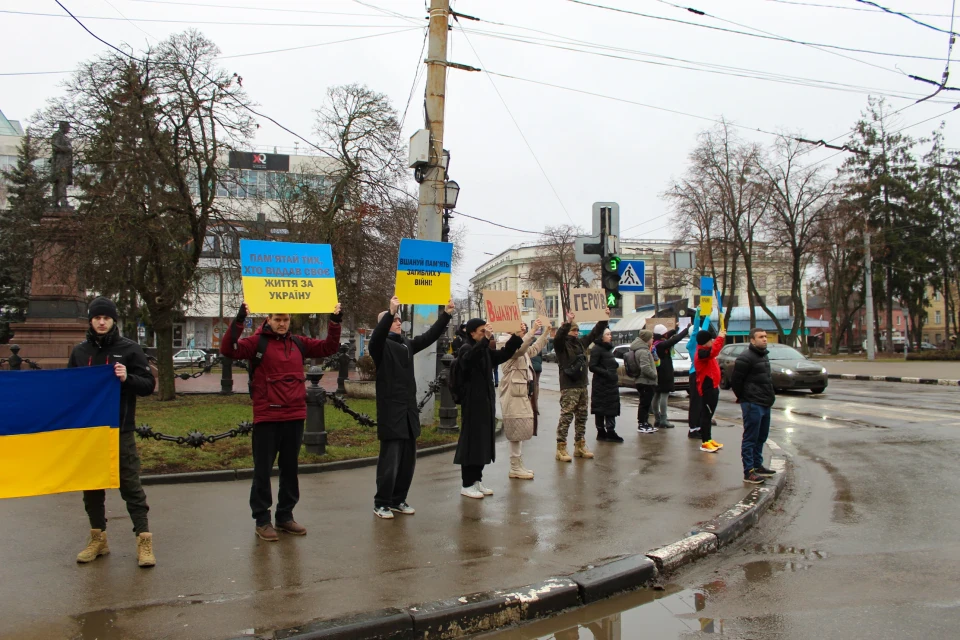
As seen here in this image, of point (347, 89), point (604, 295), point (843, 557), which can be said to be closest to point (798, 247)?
point (347, 89)

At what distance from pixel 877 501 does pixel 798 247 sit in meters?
41.6

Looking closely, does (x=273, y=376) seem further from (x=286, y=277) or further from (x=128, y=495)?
(x=128, y=495)

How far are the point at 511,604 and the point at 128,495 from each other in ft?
9.21

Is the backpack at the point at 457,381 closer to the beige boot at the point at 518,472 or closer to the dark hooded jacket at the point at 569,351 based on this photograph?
the beige boot at the point at 518,472

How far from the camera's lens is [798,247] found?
45.1 metres

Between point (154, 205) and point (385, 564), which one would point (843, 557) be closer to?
point (385, 564)

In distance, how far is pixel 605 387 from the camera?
36.0 feet

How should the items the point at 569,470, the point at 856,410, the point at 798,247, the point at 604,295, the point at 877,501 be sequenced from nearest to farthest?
1. the point at 877,501
2. the point at 569,470
3. the point at 604,295
4. the point at 856,410
5. the point at 798,247

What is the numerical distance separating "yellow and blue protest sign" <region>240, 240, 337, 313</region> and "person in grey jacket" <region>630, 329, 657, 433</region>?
7.61 meters

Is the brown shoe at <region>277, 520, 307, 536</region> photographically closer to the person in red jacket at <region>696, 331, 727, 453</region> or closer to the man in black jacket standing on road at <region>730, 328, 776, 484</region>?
the man in black jacket standing on road at <region>730, 328, 776, 484</region>

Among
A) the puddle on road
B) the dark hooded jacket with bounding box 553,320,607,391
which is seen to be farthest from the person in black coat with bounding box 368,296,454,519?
the dark hooded jacket with bounding box 553,320,607,391

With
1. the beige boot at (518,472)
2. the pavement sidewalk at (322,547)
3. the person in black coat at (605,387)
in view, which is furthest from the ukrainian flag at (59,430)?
the person in black coat at (605,387)

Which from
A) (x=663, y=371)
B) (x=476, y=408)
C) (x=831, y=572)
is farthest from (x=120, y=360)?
(x=663, y=371)

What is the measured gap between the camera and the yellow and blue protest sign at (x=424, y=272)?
7.03 metres
